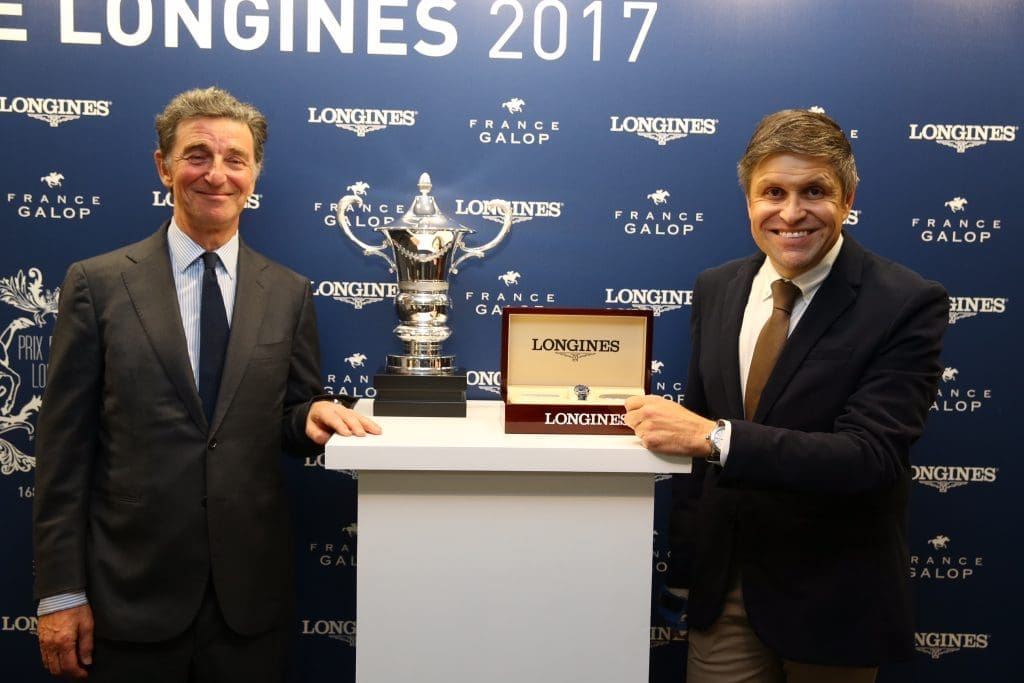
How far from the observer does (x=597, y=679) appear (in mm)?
1409

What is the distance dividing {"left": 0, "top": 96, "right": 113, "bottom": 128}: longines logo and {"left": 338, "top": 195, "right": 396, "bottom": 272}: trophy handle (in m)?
0.59

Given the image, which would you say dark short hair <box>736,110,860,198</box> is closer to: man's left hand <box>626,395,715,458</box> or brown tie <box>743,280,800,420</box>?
brown tie <box>743,280,800,420</box>

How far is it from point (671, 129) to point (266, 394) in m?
1.11

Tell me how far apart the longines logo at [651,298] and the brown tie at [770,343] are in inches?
19.6

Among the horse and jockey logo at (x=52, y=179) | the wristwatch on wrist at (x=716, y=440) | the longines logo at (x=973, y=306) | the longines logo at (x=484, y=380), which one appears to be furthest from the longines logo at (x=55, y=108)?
the longines logo at (x=973, y=306)

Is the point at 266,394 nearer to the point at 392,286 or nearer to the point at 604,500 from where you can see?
Answer: the point at 392,286

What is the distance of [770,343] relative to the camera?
58.5 inches

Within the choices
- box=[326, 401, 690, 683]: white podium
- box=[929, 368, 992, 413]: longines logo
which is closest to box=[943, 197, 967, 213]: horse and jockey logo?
box=[929, 368, 992, 413]: longines logo

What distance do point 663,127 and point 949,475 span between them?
112 cm

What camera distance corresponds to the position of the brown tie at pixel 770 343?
1.48 metres

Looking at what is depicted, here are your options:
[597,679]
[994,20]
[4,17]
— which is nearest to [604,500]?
[597,679]

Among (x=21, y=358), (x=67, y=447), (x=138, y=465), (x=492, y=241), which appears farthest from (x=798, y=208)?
(x=21, y=358)

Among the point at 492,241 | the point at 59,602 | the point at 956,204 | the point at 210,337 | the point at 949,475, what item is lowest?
the point at 59,602

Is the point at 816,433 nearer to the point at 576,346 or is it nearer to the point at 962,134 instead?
the point at 576,346
